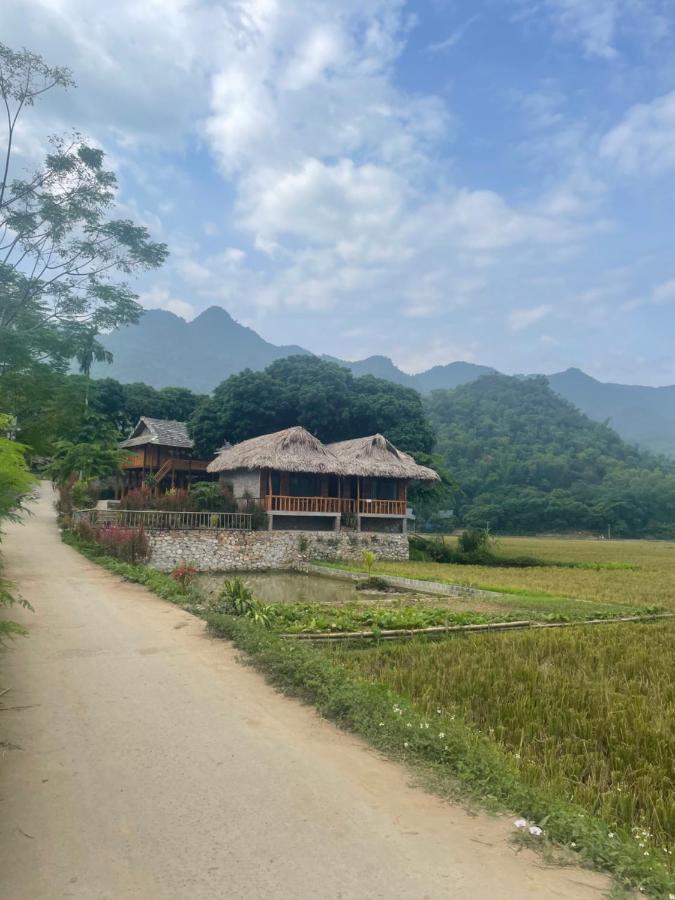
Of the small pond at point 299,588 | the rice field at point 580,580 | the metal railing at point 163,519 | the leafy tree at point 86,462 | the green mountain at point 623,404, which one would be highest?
the green mountain at point 623,404

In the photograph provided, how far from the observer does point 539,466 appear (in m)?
60.7

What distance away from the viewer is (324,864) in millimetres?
3109

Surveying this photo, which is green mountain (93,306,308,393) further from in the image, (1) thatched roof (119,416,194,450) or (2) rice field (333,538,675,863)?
(2) rice field (333,538,675,863)

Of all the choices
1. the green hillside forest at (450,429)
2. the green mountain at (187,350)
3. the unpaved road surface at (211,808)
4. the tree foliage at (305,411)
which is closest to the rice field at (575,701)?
the unpaved road surface at (211,808)

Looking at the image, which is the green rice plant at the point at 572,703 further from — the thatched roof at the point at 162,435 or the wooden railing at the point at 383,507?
the thatched roof at the point at 162,435

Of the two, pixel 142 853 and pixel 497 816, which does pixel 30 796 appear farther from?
pixel 497 816

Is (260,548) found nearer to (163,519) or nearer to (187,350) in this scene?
(163,519)

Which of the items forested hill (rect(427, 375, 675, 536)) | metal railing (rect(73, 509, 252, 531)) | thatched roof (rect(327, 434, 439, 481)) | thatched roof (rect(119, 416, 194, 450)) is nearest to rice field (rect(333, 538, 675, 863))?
metal railing (rect(73, 509, 252, 531))

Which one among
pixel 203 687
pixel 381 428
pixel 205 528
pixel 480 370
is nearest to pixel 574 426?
pixel 381 428

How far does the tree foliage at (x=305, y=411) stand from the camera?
106 ft

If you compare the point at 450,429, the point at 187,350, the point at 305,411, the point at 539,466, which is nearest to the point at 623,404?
the point at 187,350

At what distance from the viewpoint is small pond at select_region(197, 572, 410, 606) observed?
1442cm

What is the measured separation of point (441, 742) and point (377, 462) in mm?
21036

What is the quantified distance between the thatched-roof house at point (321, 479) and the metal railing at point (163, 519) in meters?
1.45
